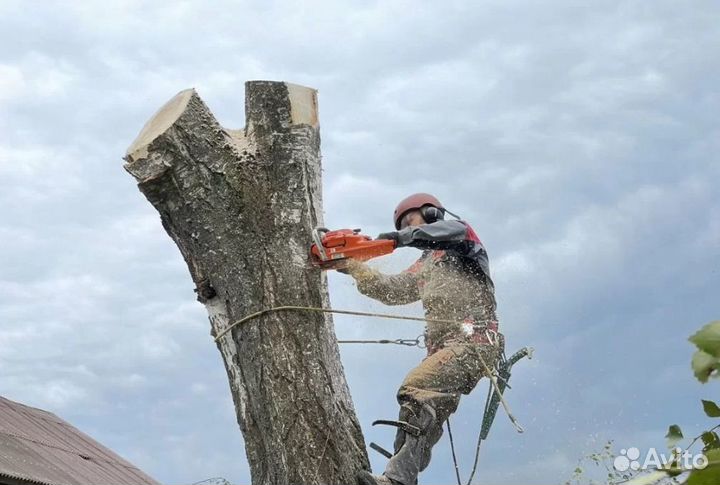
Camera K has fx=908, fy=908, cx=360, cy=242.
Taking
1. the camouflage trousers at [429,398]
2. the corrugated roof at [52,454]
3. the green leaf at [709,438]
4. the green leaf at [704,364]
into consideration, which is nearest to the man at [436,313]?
the camouflage trousers at [429,398]

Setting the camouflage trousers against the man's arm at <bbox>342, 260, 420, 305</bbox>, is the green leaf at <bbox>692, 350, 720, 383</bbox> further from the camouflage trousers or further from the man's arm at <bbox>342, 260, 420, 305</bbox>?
the man's arm at <bbox>342, 260, 420, 305</bbox>

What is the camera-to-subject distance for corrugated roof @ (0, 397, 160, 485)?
868 centimetres

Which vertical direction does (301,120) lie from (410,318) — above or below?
above

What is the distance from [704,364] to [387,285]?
14.7ft

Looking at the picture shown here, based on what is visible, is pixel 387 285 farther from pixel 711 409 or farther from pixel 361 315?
pixel 711 409

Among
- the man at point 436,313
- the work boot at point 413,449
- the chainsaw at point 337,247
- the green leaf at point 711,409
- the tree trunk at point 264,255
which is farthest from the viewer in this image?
the man at point 436,313

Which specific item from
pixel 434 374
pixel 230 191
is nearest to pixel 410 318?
pixel 434 374

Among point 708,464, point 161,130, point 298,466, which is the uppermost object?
point 161,130

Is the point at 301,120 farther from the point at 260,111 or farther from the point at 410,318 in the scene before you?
the point at 410,318

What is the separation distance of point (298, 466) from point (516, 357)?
67.4 inches

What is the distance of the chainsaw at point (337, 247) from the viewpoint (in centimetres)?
434

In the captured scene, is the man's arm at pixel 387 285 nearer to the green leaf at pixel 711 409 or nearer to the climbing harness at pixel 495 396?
the climbing harness at pixel 495 396

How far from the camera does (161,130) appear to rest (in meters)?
4.42

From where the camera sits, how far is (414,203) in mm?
5324
